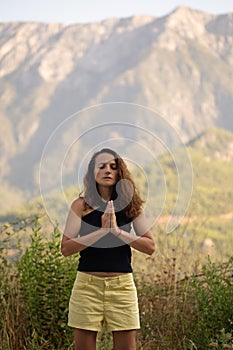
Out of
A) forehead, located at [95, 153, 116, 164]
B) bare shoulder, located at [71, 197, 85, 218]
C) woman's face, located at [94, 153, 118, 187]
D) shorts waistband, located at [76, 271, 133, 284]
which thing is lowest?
shorts waistband, located at [76, 271, 133, 284]

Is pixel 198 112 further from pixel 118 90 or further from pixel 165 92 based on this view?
pixel 118 90

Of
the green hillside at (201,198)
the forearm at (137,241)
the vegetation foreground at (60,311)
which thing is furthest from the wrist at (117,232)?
the vegetation foreground at (60,311)

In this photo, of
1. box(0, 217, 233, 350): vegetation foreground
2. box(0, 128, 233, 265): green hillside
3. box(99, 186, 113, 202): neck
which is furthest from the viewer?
box(0, 217, 233, 350): vegetation foreground

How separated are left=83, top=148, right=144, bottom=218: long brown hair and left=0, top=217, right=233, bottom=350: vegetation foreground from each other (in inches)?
47.6

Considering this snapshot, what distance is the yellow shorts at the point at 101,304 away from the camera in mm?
2693

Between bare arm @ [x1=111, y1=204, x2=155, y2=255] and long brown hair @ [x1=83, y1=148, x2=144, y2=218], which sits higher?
long brown hair @ [x1=83, y1=148, x2=144, y2=218]

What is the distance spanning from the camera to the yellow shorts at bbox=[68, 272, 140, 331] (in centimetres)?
269

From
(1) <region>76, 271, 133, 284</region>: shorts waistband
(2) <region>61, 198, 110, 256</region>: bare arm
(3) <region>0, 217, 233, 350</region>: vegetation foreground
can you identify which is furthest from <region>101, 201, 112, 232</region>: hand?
(3) <region>0, 217, 233, 350</region>: vegetation foreground

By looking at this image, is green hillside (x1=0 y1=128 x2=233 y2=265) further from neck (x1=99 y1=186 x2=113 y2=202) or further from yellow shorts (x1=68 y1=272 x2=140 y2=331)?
yellow shorts (x1=68 y1=272 x2=140 y2=331)

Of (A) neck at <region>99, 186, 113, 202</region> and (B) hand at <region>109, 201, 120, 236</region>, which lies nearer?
(B) hand at <region>109, 201, 120, 236</region>

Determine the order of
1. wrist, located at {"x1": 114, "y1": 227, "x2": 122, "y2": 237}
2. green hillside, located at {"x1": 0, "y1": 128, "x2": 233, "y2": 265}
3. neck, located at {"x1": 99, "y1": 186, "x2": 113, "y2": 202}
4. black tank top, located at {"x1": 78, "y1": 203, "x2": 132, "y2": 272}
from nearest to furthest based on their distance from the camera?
wrist, located at {"x1": 114, "y1": 227, "x2": 122, "y2": 237}, black tank top, located at {"x1": 78, "y1": 203, "x2": 132, "y2": 272}, neck, located at {"x1": 99, "y1": 186, "x2": 113, "y2": 202}, green hillside, located at {"x1": 0, "y1": 128, "x2": 233, "y2": 265}

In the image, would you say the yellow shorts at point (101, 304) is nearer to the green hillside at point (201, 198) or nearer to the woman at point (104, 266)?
the woman at point (104, 266)

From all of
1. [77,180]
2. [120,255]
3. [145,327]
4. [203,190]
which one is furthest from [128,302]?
[203,190]

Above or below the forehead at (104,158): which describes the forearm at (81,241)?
below
